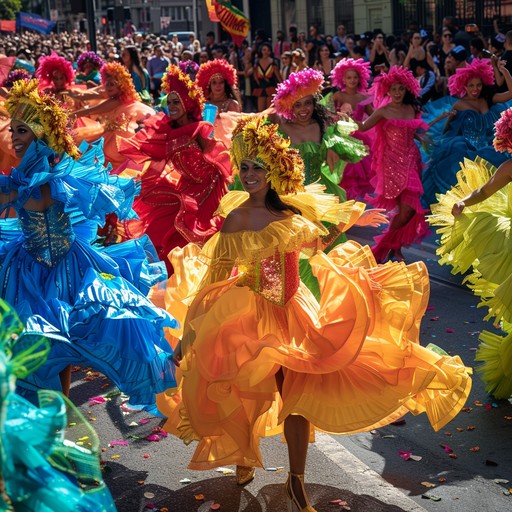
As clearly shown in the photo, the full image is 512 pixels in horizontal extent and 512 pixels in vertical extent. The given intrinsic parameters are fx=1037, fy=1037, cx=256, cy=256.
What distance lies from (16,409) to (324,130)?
21.0ft

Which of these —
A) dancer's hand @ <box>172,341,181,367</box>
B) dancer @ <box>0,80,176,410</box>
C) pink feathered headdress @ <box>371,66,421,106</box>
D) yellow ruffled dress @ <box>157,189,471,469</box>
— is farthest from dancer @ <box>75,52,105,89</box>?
dancer's hand @ <box>172,341,181,367</box>

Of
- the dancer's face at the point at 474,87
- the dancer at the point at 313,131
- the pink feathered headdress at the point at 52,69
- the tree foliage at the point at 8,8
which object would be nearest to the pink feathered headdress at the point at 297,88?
the dancer at the point at 313,131

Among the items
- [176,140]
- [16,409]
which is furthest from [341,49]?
[16,409]

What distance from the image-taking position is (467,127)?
11.6 m

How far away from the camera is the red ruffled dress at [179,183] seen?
911 centimetres

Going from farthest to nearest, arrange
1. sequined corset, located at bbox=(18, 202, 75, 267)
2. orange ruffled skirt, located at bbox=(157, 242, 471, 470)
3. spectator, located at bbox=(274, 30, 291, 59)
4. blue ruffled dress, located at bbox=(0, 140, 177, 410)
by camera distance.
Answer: spectator, located at bbox=(274, 30, 291, 59)
sequined corset, located at bbox=(18, 202, 75, 267)
blue ruffled dress, located at bbox=(0, 140, 177, 410)
orange ruffled skirt, located at bbox=(157, 242, 471, 470)

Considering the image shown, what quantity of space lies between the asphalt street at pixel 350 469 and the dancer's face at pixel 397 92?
15.1ft

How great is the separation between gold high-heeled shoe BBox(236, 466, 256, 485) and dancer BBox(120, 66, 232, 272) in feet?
11.9

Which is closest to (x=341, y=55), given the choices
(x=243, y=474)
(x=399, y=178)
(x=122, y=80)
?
(x=122, y=80)

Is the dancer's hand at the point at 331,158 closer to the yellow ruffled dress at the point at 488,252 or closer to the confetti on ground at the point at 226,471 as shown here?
the yellow ruffled dress at the point at 488,252

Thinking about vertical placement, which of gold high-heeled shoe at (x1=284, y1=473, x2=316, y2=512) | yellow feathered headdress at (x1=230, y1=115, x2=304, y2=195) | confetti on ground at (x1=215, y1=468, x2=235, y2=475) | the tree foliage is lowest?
confetti on ground at (x1=215, y1=468, x2=235, y2=475)

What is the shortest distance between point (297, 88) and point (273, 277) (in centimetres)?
387

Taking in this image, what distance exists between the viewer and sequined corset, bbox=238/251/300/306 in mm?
5270

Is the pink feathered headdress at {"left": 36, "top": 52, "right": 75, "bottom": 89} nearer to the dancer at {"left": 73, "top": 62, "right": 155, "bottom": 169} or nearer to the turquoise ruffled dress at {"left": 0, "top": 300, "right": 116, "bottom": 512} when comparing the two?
the dancer at {"left": 73, "top": 62, "right": 155, "bottom": 169}
